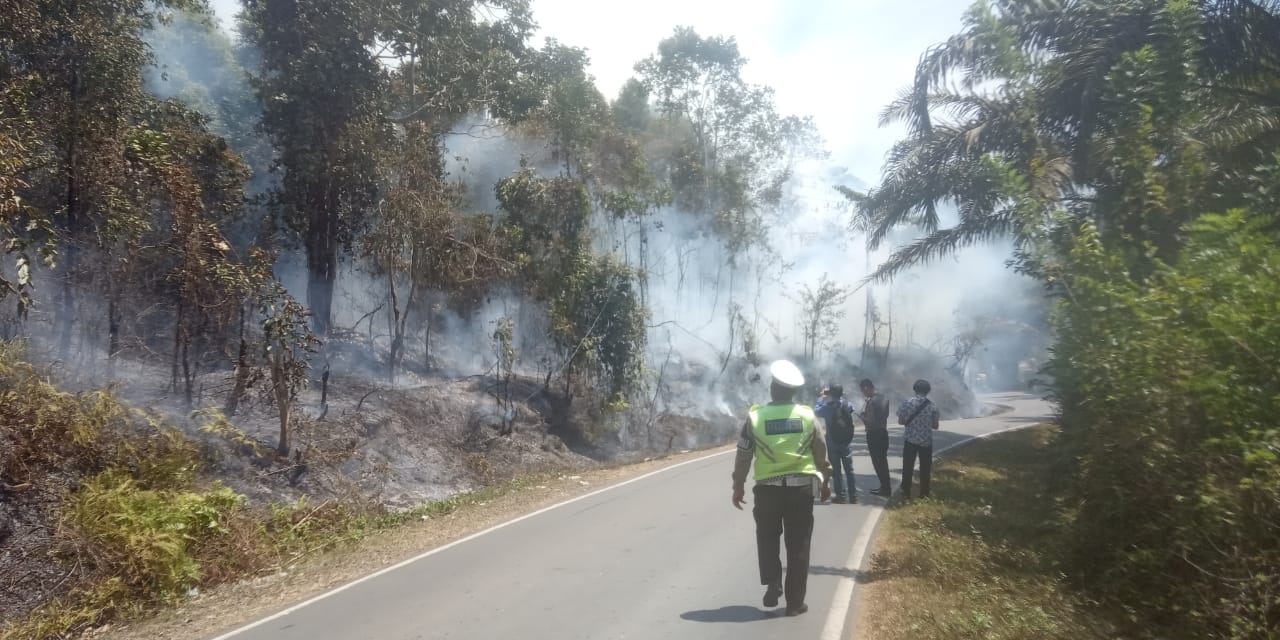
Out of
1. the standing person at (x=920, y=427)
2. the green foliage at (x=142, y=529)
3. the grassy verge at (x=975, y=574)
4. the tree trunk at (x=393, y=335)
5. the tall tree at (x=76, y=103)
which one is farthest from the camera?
the tree trunk at (x=393, y=335)

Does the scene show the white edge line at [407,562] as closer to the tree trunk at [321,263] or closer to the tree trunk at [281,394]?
the tree trunk at [281,394]

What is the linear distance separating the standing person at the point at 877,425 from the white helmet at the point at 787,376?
220 inches

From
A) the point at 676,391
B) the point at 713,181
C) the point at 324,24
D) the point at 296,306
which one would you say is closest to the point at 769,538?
the point at 296,306

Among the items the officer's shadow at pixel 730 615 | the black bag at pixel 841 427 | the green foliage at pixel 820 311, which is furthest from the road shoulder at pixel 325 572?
the green foliage at pixel 820 311

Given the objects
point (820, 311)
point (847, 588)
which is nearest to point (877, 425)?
point (847, 588)

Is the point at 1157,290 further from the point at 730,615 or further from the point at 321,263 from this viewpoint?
the point at 321,263

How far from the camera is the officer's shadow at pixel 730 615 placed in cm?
659

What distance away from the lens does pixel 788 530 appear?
642 centimetres

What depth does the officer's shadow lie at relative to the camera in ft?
21.6

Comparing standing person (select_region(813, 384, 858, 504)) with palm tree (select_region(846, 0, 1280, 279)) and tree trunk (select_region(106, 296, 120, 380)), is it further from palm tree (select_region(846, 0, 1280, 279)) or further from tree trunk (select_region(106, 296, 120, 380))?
tree trunk (select_region(106, 296, 120, 380))

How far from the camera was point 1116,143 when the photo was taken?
10.2 meters

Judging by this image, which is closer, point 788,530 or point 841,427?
point 788,530

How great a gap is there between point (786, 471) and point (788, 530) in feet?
1.44

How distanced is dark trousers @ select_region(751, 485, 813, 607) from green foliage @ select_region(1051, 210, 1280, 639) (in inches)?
92.4
